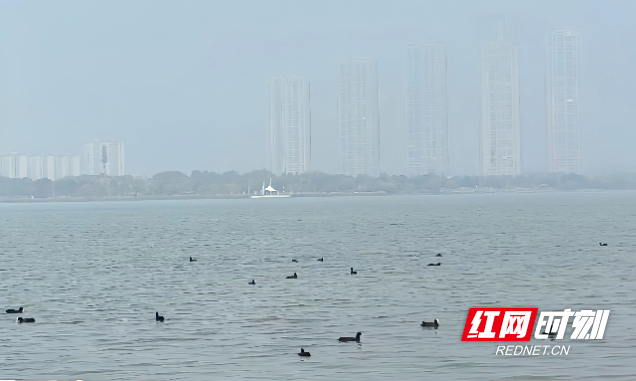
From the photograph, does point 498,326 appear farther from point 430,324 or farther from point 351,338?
point 351,338

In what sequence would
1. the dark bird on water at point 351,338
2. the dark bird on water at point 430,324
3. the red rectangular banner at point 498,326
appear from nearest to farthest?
the dark bird on water at point 351,338 → the red rectangular banner at point 498,326 → the dark bird on water at point 430,324

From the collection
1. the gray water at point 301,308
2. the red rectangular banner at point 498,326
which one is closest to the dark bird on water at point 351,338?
the gray water at point 301,308

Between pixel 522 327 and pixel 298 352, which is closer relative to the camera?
pixel 298 352

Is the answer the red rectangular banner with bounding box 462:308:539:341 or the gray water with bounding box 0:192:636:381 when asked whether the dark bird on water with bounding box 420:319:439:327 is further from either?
the red rectangular banner with bounding box 462:308:539:341

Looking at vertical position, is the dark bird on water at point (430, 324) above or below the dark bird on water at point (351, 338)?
above

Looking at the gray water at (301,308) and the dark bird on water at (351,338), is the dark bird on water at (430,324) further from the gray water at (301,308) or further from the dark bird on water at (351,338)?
the dark bird on water at (351,338)

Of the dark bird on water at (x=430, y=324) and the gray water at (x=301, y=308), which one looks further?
the dark bird on water at (x=430, y=324)

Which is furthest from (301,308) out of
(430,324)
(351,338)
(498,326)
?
(498,326)

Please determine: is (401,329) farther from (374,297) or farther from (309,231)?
(309,231)

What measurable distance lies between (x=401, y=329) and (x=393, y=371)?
619cm

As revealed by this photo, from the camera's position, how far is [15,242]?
9931cm

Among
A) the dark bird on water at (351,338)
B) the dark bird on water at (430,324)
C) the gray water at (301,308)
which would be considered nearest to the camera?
the gray water at (301,308)

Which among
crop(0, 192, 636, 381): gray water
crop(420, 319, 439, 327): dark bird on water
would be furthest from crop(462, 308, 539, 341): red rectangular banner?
crop(420, 319, 439, 327): dark bird on water

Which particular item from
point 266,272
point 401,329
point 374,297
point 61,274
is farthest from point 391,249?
point 401,329
